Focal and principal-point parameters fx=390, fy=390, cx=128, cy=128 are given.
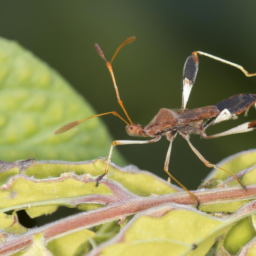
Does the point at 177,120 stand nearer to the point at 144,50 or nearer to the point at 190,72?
the point at 190,72

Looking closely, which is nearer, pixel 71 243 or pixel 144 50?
pixel 71 243

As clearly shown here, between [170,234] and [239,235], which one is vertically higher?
[170,234]

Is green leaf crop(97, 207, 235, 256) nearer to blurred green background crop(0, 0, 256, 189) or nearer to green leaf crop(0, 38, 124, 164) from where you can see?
green leaf crop(0, 38, 124, 164)

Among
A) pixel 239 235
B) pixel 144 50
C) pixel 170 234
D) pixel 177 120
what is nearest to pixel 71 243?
pixel 170 234

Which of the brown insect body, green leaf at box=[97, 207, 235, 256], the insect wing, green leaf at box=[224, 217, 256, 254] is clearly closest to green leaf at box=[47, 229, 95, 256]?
green leaf at box=[97, 207, 235, 256]

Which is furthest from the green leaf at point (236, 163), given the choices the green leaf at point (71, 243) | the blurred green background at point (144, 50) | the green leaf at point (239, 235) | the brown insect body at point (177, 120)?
the blurred green background at point (144, 50)

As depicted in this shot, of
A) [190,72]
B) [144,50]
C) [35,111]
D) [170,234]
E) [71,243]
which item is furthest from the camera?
[144,50]
